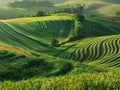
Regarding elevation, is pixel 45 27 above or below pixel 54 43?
above

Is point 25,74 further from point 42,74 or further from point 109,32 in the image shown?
point 109,32

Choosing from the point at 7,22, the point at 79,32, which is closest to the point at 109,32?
the point at 79,32

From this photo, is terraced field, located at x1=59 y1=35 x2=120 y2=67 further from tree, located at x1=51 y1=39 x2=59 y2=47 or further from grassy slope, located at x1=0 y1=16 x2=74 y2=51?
grassy slope, located at x1=0 y1=16 x2=74 y2=51

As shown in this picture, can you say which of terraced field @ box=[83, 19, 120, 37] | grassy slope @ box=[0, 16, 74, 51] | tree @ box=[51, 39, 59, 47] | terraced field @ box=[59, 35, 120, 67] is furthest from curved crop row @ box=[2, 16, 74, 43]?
terraced field @ box=[59, 35, 120, 67]

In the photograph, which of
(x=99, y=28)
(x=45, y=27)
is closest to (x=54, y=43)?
(x=45, y=27)

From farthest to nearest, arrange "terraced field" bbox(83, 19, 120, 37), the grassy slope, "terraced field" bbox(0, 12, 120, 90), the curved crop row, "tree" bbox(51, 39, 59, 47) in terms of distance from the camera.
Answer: "terraced field" bbox(83, 19, 120, 37) → the curved crop row → the grassy slope → "tree" bbox(51, 39, 59, 47) → "terraced field" bbox(0, 12, 120, 90)

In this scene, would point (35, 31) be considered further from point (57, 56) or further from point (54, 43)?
point (57, 56)

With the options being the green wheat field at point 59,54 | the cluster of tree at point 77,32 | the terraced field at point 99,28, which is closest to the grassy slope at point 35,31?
the green wheat field at point 59,54

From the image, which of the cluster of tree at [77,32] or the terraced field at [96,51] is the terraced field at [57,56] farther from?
the cluster of tree at [77,32]

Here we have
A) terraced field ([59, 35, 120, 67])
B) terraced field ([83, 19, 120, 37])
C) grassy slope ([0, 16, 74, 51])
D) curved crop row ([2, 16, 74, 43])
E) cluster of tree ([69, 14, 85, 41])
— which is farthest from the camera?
terraced field ([83, 19, 120, 37])
